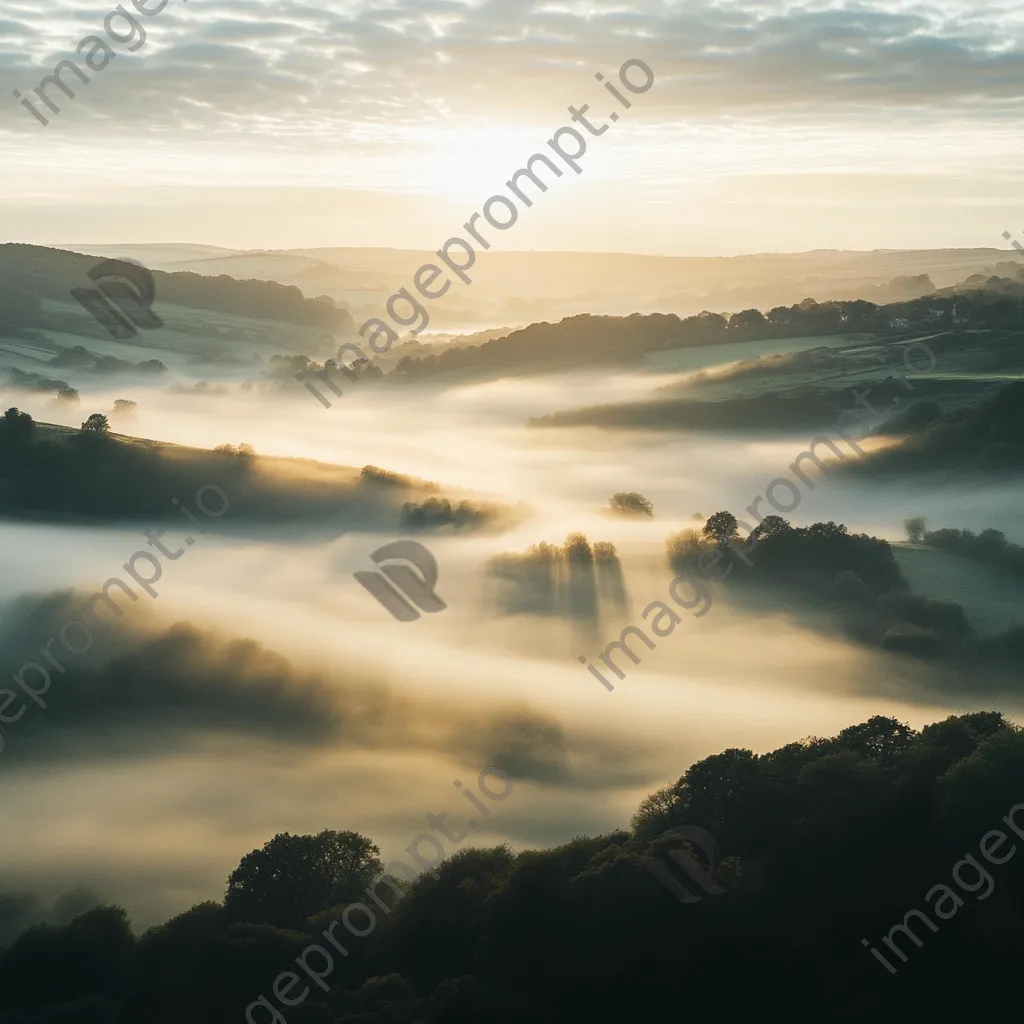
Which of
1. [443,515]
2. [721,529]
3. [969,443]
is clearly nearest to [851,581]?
[721,529]

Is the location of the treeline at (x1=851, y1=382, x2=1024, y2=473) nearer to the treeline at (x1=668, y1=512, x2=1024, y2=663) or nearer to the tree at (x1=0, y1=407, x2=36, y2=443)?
the treeline at (x1=668, y1=512, x2=1024, y2=663)

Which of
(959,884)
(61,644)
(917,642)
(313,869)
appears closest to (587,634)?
(917,642)

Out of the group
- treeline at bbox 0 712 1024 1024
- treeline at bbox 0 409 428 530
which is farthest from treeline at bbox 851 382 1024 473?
treeline at bbox 0 712 1024 1024

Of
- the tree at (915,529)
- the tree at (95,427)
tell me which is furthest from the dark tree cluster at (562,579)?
the tree at (95,427)

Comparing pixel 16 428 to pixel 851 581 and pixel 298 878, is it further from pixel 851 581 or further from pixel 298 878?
pixel 298 878

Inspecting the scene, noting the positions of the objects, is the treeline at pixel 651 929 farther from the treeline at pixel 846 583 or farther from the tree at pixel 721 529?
the tree at pixel 721 529

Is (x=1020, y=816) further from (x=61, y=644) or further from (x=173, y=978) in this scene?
(x=61, y=644)
